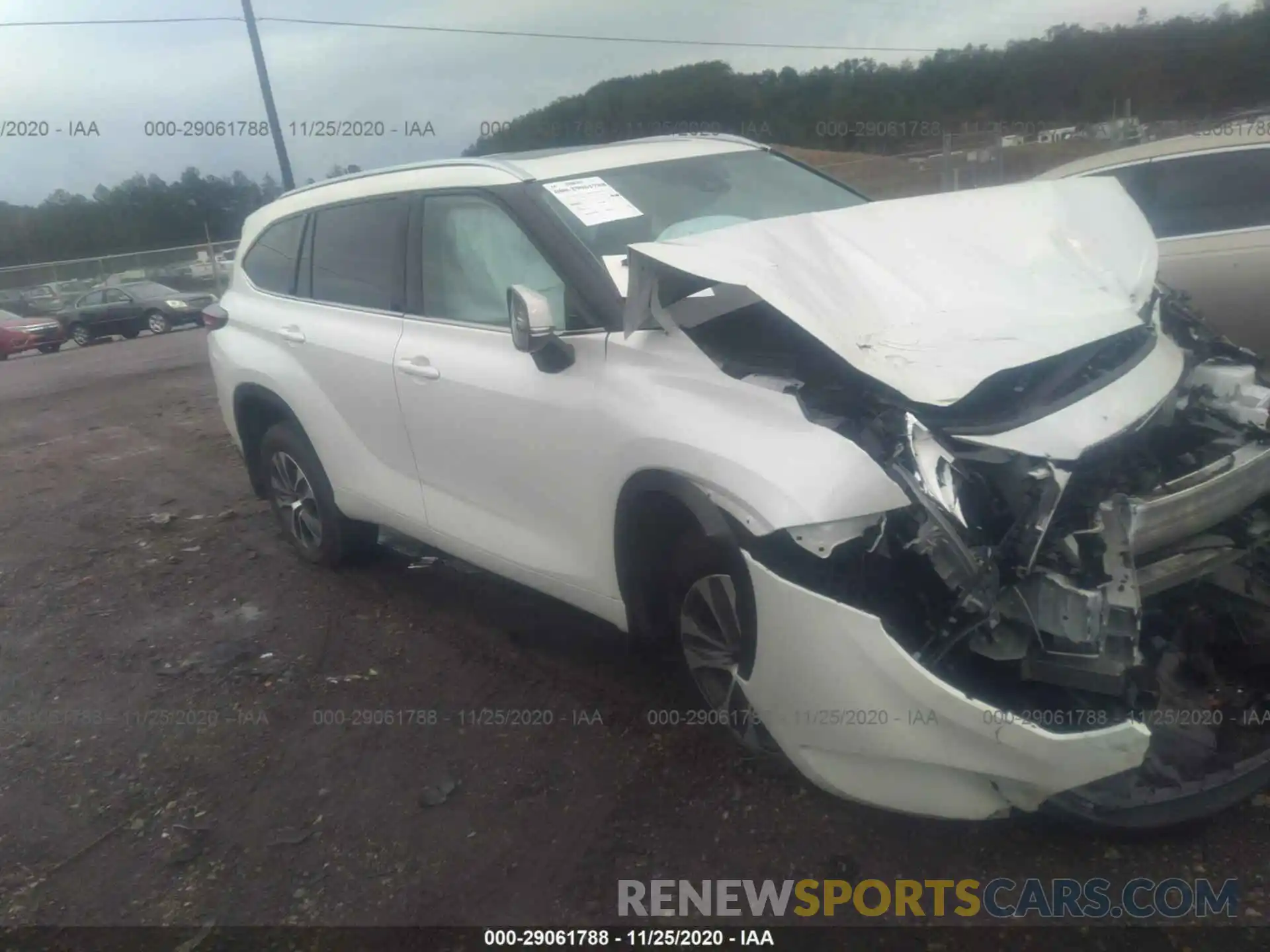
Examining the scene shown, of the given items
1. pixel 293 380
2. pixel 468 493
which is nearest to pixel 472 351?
pixel 468 493

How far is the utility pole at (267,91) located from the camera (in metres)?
20.1

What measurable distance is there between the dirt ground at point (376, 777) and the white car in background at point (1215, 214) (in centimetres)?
393

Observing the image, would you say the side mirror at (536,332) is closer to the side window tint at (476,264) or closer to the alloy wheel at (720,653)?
the side window tint at (476,264)

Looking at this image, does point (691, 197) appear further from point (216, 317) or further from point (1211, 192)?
point (1211, 192)

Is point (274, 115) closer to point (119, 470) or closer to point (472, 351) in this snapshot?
point (119, 470)

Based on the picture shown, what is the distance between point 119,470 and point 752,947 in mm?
7095

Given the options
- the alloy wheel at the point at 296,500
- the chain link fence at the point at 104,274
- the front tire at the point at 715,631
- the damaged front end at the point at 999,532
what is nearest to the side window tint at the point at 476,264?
the damaged front end at the point at 999,532

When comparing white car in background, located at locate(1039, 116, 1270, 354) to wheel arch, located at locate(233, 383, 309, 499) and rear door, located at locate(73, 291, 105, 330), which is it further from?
rear door, located at locate(73, 291, 105, 330)

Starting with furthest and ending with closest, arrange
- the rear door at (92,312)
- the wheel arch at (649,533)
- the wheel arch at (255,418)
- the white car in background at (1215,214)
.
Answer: the rear door at (92,312), the white car in background at (1215,214), the wheel arch at (255,418), the wheel arch at (649,533)

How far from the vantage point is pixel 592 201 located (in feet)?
12.0

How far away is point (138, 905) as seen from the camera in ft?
9.73

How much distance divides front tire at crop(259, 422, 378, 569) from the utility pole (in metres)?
16.1

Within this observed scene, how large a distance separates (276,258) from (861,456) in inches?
144

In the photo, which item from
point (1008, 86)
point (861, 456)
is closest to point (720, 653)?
point (861, 456)
